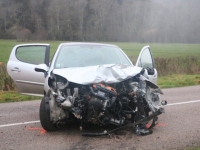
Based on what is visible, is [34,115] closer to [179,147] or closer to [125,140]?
[125,140]

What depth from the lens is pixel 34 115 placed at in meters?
7.32

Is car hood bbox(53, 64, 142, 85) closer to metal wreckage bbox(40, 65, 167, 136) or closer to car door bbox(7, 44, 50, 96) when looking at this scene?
metal wreckage bbox(40, 65, 167, 136)

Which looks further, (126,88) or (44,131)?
(44,131)

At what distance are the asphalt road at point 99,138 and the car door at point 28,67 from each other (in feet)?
2.11

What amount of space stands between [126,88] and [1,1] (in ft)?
191

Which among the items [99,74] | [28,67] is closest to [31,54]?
[28,67]

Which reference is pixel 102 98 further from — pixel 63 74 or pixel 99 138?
pixel 63 74

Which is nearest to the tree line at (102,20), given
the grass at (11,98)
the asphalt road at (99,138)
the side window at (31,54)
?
the grass at (11,98)

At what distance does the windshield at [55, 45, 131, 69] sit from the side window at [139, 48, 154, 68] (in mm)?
280

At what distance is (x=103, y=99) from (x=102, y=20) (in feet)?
178

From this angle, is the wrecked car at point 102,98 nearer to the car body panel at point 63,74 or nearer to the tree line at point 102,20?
the car body panel at point 63,74

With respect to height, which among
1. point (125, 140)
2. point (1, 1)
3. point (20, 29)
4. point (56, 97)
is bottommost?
point (20, 29)

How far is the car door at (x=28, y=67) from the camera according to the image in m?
7.13

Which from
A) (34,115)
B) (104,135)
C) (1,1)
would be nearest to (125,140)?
(104,135)
